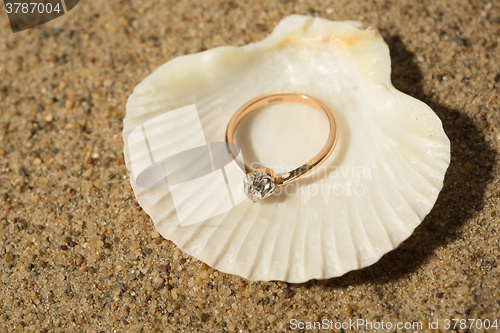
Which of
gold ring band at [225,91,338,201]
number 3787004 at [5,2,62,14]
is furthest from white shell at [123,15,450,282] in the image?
number 3787004 at [5,2,62,14]

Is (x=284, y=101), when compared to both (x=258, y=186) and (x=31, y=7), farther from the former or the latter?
(x=31, y=7)

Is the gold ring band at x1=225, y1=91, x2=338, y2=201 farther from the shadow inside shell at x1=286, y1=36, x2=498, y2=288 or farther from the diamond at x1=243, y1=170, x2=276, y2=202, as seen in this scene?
the shadow inside shell at x1=286, y1=36, x2=498, y2=288

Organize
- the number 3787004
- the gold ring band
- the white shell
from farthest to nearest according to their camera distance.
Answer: the number 3787004 < the gold ring band < the white shell

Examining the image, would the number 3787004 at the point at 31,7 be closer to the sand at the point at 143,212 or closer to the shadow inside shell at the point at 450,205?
the sand at the point at 143,212

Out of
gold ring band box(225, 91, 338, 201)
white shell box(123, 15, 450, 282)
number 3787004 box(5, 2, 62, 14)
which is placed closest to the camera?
white shell box(123, 15, 450, 282)

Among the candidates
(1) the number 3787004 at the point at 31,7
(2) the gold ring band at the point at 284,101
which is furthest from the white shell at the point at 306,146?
(1) the number 3787004 at the point at 31,7

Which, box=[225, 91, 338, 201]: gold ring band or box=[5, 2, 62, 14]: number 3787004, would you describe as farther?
box=[5, 2, 62, 14]: number 3787004

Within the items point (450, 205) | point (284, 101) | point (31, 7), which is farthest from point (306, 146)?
point (31, 7)

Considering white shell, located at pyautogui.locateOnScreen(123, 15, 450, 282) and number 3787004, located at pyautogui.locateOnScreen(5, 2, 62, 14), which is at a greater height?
number 3787004, located at pyautogui.locateOnScreen(5, 2, 62, 14)
